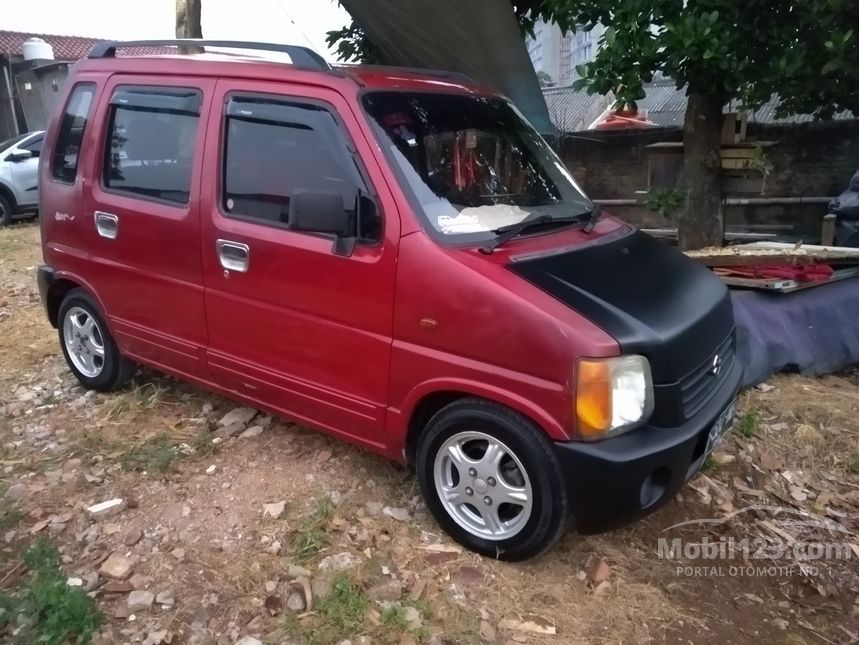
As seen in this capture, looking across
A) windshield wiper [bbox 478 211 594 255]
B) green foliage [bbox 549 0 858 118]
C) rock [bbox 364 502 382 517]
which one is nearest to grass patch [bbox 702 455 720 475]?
windshield wiper [bbox 478 211 594 255]

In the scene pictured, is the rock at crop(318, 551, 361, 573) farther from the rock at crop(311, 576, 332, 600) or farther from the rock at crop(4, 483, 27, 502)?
the rock at crop(4, 483, 27, 502)

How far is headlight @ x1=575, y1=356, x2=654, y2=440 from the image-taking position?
8.74ft

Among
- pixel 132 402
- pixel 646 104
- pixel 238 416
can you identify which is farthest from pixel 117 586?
pixel 646 104

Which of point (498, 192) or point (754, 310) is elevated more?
point (498, 192)

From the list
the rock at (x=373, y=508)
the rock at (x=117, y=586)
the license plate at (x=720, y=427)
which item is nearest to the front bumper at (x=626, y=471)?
the license plate at (x=720, y=427)

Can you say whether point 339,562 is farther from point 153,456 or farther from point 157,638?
point 153,456

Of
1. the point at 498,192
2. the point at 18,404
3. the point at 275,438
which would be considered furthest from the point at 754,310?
the point at 18,404

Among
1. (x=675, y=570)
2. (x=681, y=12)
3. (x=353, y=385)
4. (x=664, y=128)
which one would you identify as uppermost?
Answer: (x=681, y=12)

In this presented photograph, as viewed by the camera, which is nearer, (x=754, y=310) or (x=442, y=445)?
(x=442, y=445)

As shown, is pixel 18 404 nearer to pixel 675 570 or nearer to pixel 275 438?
pixel 275 438

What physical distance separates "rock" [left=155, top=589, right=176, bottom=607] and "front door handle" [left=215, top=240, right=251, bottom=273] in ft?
4.78

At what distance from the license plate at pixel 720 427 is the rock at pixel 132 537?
98.4 inches

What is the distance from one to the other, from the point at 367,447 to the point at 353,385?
0.31 metres

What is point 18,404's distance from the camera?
4824 millimetres
